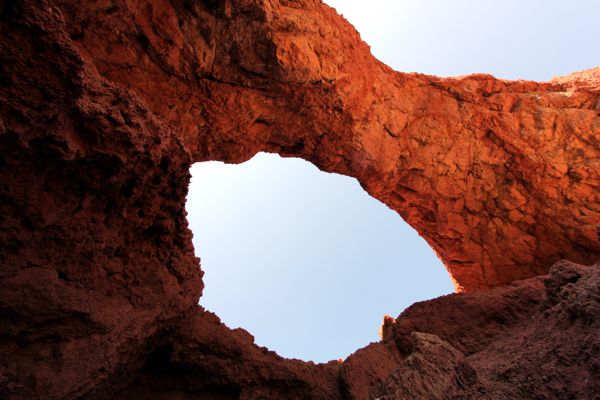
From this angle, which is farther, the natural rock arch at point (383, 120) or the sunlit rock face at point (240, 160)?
the natural rock arch at point (383, 120)

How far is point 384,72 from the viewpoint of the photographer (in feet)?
35.3

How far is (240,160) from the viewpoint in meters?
9.24

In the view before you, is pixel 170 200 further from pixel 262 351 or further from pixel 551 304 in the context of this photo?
pixel 551 304

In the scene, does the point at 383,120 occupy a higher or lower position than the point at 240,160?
Answer: higher

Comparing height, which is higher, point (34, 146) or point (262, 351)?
point (34, 146)

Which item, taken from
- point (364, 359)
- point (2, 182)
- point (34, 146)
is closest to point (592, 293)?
point (364, 359)

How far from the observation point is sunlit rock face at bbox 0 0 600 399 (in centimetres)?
357

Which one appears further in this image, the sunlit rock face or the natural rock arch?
the natural rock arch

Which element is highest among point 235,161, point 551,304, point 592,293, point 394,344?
point 235,161

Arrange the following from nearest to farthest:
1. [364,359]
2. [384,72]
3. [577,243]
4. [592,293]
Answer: [592,293] < [364,359] < [577,243] < [384,72]

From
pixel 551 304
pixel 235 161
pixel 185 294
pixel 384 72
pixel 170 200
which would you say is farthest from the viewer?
pixel 384 72

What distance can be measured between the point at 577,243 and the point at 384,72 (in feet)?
23.1

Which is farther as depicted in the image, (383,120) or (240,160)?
(383,120)

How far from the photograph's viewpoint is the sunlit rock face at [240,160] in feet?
11.7
